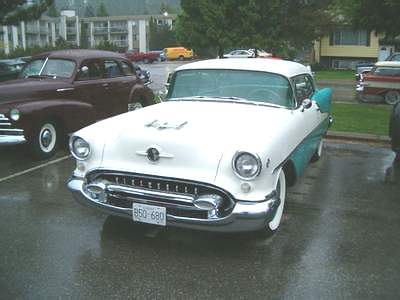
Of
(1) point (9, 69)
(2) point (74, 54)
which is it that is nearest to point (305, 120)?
(2) point (74, 54)

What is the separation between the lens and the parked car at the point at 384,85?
17484mm

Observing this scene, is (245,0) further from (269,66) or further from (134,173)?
(134,173)

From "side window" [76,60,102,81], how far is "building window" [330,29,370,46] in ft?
116

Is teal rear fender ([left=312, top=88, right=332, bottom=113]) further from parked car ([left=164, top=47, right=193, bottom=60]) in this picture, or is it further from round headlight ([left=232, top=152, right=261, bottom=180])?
parked car ([left=164, top=47, right=193, bottom=60])

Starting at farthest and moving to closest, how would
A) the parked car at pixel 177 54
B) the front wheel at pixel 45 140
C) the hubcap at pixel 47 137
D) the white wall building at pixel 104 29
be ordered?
the white wall building at pixel 104 29 → the parked car at pixel 177 54 → the hubcap at pixel 47 137 → the front wheel at pixel 45 140

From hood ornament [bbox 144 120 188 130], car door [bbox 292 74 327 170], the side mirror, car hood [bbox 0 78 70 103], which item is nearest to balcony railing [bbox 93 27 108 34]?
car hood [bbox 0 78 70 103]

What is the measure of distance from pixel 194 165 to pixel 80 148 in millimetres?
1247

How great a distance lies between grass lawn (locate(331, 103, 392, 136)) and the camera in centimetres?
1077

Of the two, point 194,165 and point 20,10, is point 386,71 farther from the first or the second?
point 194,165

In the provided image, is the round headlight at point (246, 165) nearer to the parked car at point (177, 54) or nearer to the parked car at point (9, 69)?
the parked car at point (9, 69)

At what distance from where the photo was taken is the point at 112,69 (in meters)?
10.4

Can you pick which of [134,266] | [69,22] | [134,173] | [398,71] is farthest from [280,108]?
[69,22]

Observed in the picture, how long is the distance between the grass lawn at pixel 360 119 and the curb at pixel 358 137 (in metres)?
0.26

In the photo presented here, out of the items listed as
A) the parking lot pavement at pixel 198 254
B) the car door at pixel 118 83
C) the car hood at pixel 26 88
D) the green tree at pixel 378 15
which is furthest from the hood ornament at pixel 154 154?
the green tree at pixel 378 15
